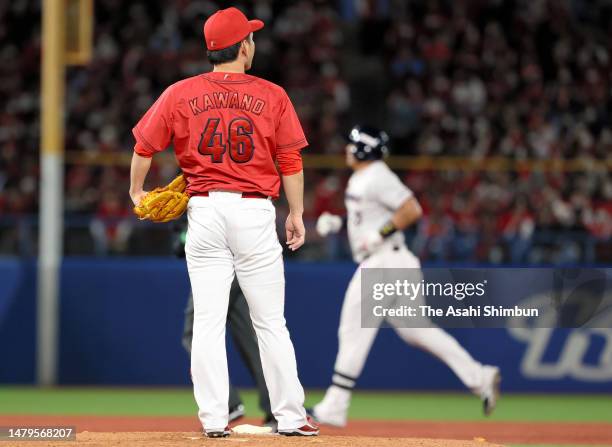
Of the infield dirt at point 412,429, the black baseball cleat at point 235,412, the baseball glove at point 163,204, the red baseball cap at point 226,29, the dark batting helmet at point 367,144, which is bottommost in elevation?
the infield dirt at point 412,429

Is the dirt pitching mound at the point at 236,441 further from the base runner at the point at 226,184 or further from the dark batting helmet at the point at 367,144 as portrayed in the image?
the dark batting helmet at the point at 367,144

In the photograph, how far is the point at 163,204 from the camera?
6641 millimetres

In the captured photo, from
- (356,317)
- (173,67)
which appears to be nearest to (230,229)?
(356,317)

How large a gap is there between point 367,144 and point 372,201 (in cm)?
44

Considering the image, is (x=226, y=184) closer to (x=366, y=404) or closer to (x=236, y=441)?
(x=236, y=441)

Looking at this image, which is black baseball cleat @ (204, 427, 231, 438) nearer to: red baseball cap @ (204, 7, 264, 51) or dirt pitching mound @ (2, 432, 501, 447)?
dirt pitching mound @ (2, 432, 501, 447)

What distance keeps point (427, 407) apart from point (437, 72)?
9.63 metres

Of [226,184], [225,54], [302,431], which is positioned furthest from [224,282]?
[225,54]

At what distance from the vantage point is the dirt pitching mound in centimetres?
638

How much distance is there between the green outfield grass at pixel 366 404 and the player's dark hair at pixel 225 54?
15.0ft

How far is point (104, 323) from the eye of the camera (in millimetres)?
12844

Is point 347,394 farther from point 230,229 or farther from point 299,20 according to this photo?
point 299,20

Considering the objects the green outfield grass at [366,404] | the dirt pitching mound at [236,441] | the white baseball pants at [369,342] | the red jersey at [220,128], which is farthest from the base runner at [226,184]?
the green outfield grass at [366,404]

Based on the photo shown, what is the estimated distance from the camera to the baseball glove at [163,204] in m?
6.64
